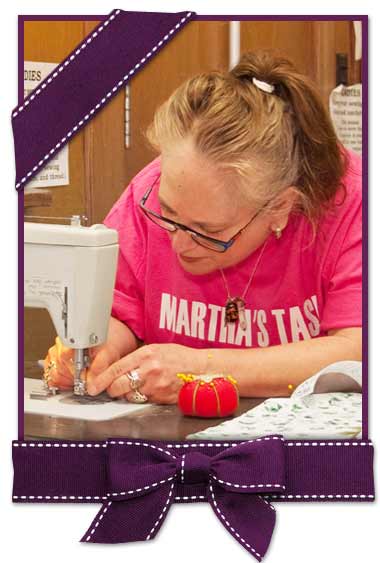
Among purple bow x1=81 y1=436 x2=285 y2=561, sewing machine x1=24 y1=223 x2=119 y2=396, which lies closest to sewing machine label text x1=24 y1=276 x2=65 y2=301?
sewing machine x1=24 y1=223 x2=119 y2=396

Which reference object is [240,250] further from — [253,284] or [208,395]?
[208,395]

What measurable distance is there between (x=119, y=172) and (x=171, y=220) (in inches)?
4.3

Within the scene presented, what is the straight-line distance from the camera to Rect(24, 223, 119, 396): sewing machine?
1.49m

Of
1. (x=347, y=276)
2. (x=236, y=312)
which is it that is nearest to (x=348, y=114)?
(x=347, y=276)

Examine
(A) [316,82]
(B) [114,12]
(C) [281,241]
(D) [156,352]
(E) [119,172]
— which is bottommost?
(D) [156,352]

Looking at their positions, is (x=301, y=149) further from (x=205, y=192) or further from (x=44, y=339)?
(x=44, y=339)

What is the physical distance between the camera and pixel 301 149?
150 centimetres

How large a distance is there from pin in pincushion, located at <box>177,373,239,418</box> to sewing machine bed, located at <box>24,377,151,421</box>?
66 millimetres

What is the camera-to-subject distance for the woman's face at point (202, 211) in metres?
1.48

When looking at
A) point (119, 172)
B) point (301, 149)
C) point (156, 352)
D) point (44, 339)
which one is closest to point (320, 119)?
point (301, 149)

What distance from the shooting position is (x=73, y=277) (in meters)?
1.49

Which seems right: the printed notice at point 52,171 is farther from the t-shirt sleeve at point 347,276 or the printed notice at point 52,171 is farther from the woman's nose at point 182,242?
the t-shirt sleeve at point 347,276

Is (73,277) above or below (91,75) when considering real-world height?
below

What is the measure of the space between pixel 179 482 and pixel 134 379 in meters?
0.17
